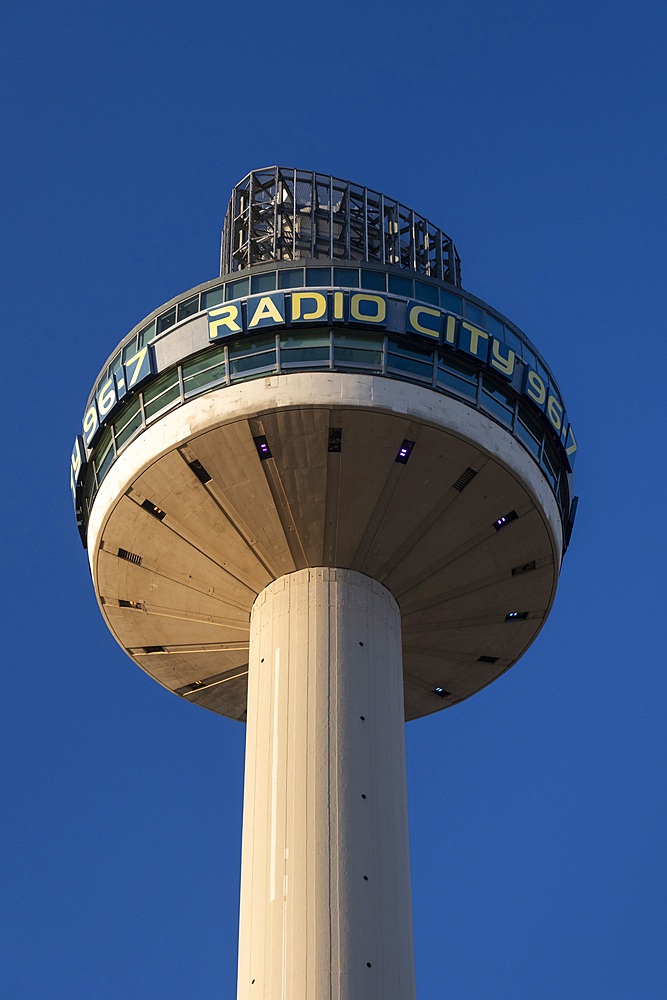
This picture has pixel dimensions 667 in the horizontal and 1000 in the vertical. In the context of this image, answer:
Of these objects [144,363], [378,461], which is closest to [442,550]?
[378,461]

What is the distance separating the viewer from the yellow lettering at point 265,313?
1252 inches

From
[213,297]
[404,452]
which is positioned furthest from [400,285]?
[213,297]

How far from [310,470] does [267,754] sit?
7.28 m

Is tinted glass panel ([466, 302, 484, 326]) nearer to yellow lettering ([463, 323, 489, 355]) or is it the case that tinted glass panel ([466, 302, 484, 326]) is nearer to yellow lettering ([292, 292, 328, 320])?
yellow lettering ([463, 323, 489, 355])

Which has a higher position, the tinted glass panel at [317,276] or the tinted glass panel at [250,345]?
the tinted glass panel at [317,276]

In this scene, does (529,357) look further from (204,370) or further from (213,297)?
(204,370)

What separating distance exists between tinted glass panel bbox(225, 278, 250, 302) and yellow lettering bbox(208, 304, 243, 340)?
2.28ft

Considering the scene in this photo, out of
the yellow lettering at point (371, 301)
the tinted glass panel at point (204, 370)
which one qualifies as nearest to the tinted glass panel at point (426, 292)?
the yellow lettering at point (371, 301)

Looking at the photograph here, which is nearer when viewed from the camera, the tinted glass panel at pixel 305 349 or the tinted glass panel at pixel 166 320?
the tinted glass panel at pixel 305 349

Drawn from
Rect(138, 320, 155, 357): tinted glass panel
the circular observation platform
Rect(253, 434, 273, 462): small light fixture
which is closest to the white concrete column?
the circular observation platform

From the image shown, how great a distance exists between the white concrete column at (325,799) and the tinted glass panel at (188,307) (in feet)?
25.6

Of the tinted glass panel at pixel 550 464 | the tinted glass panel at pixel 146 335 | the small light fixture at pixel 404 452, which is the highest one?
the tinted glass panel at pixel 146 335

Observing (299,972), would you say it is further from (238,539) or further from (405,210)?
(405,210)

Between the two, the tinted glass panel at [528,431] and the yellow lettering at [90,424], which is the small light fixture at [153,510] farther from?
the tinted glass panel at [528,431]
